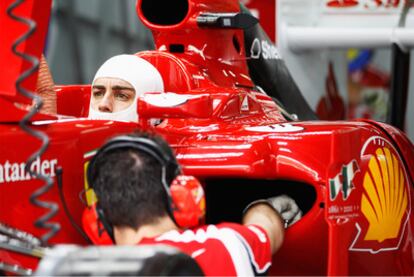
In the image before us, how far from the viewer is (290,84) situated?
16.1ft

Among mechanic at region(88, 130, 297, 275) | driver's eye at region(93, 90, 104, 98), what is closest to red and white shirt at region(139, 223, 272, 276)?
mechanic at region(88, 130, 297, 275)

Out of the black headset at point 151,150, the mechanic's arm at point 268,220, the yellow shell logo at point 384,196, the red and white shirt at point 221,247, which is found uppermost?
the black headset at point 151,150

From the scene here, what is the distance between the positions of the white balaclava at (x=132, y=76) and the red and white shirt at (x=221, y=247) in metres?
1.15

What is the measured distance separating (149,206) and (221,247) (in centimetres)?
23

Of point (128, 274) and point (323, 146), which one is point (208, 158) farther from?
point (128, 274)

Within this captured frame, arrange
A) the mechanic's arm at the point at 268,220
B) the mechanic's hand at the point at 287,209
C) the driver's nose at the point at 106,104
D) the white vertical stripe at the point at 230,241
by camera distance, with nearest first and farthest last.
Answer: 1. the white vertical stripe at the point at 230,241
2. the mechanic's arm at the point at 268,220
3. the mechanic's hand at the point at 287,209
4. the driver's nose at the point at 106,104

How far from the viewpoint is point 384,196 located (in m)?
3.39

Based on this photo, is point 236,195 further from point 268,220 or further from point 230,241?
point 230,241

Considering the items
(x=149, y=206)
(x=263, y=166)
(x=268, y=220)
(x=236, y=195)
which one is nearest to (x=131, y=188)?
(x=149, y=206)

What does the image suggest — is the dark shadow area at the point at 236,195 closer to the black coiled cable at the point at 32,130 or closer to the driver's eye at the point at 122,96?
the driver's eye at the point at 122,96

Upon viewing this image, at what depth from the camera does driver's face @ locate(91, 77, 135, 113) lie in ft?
12.1

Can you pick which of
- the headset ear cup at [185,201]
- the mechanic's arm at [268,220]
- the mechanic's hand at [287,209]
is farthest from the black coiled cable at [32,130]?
the mechanic's hand at [287,209]

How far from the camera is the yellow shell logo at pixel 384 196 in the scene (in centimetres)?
330

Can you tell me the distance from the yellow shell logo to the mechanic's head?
1.05m
